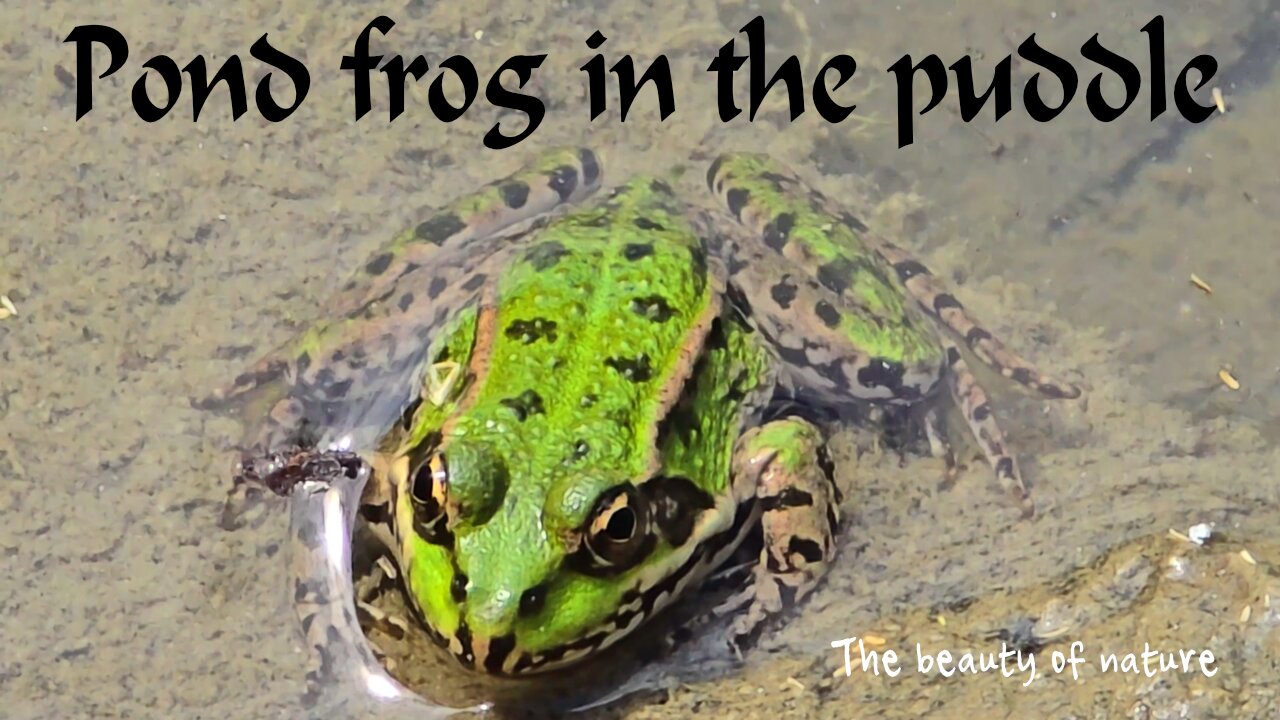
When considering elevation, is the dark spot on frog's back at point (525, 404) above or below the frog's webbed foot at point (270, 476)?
above

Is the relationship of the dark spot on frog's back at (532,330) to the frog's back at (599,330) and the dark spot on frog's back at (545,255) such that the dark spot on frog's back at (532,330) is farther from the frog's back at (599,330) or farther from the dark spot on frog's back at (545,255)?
the dark spot on frog's back at (545,255)

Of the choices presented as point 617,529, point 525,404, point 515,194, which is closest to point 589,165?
point 515,194

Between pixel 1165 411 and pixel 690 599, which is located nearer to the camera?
pixel 690 599

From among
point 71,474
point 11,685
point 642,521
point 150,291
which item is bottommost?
point 11,685

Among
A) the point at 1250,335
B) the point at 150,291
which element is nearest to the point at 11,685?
the point at 150,291

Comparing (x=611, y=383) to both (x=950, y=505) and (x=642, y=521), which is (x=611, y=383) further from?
(x=950, y=505)

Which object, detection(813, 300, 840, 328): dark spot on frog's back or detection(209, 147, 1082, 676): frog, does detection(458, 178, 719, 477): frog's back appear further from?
detection(813, 300, 840, 328): dark spot on frog's back

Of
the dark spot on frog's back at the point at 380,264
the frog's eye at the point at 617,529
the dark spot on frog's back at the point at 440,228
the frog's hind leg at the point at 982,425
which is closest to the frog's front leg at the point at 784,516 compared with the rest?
the frog's hind leg at the point at 982,425
